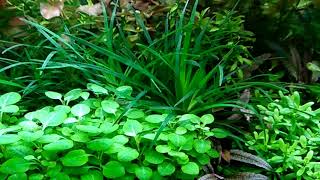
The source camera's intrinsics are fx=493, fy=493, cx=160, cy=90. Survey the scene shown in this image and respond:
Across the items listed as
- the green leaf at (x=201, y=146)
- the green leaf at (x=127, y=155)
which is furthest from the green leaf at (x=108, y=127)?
the green leaf at (x=201, y=146)

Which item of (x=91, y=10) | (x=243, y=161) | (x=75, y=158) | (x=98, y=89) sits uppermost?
(x=91, y=10)

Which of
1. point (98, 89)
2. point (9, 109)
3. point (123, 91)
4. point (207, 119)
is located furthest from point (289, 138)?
point (9, 109)

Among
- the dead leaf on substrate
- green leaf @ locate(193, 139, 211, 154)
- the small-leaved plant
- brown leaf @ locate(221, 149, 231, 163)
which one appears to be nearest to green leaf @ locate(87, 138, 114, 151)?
the small-leaved plant

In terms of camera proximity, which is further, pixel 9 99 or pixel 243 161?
pixel 243 161

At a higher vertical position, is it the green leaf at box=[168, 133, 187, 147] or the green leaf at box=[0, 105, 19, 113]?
the green leaf at box=[0, 105, 19, 113]

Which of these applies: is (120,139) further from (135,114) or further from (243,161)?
(243,161)

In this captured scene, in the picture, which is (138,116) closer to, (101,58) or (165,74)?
(165,74)

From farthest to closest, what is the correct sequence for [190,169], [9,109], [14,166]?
[9,109] < [190,169] < [14,166]

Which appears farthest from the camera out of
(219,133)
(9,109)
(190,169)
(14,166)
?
(219,133)

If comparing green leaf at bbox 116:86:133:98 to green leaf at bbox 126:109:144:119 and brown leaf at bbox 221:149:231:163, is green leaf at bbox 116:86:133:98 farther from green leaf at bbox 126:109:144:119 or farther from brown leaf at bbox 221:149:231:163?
brown leaf at bbox 221:149:231:163
